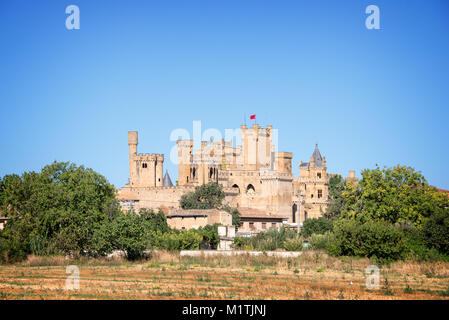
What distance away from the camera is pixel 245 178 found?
4272 inches

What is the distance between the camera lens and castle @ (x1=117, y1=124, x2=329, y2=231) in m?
99.1

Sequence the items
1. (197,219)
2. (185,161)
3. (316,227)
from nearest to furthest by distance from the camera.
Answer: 1. (316,227)
2. (197,219)
3. (185,161)

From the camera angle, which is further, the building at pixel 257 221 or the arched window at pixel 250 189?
the arched window at pixel 250 189

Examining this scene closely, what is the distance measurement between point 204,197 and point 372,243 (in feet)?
181

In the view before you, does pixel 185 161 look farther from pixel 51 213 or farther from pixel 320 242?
pixel 51 213

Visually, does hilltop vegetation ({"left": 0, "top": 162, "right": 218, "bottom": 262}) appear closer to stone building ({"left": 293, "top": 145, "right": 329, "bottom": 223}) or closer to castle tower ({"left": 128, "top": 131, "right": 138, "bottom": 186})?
stone building ({"left": 293, "top": 145, "right": 329, "bottom": 223})

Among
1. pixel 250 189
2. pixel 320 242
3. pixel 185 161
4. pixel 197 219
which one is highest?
pixel 185 161

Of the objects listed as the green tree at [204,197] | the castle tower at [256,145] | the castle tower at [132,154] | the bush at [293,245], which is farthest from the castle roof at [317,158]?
the bush at [293,245]

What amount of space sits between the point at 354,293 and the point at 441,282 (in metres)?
6.74

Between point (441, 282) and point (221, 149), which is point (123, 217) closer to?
point (441, 282)

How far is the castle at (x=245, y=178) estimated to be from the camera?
99.1m

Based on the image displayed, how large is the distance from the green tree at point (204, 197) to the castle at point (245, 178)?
325cm

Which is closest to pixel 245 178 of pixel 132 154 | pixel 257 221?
pixel 132 154

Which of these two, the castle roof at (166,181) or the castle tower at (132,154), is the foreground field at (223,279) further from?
the castle roof at (166,181)
